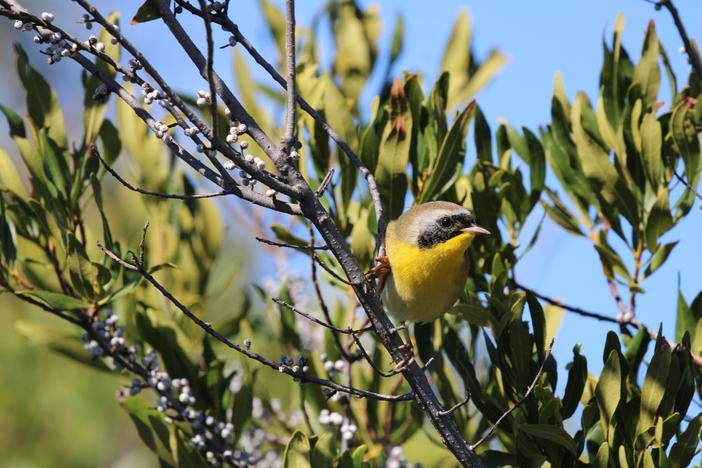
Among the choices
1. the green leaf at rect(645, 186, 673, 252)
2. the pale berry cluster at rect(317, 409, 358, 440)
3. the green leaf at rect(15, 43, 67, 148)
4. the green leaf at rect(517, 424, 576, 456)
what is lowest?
the green leaf at rect(517, 424, 576, 456)

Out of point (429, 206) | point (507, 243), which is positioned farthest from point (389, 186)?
point (507, 243)

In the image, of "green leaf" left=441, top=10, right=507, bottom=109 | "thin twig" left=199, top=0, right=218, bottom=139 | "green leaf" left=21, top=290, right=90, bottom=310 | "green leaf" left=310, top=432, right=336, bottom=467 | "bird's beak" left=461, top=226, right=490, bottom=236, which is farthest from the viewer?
"green leaf" left=441, top=10, right=507, bottom=109

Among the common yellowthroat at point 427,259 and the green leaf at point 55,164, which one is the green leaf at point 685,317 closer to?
the common yellowthroat at point 427,259

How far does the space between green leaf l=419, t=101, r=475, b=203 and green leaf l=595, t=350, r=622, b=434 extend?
3.15 ft

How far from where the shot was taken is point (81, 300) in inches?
124

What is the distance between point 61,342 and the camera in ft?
11.7

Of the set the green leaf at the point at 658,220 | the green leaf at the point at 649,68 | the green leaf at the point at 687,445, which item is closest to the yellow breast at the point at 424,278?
the green leaf at the point at 658,220

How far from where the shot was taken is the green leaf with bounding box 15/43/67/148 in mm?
3320

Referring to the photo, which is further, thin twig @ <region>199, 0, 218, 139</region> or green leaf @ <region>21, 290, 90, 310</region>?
green leaf @ <region>21, 290, 90, 310</region>

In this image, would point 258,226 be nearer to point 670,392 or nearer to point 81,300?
point 81,300

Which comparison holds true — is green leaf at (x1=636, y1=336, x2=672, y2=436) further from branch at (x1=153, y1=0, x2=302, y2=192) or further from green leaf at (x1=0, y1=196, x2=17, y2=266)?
green leaf at (x1=0, y1=196, x2=17, y2=266)

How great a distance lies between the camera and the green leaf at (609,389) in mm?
2564

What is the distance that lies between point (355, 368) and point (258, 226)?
1184 mm

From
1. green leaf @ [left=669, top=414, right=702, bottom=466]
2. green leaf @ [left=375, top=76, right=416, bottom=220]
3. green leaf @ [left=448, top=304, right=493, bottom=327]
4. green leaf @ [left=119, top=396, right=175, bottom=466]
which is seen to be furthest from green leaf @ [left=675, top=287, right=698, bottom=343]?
green leaf @ [left=119, top=396, right=175, bottom=466]
